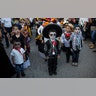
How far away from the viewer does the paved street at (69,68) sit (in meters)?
3.55

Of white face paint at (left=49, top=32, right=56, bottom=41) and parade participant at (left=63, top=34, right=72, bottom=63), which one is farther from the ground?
white face paint at (left=49, top=32, right=56, bottom=41)

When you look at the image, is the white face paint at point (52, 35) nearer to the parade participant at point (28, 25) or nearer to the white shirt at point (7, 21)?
the parade participant at point (28, 25)

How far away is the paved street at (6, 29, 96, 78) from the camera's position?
3.55 meters

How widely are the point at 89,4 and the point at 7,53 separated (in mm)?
1185

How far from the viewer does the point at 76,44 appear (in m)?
3.61

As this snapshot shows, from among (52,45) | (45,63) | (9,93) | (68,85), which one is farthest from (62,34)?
(9,93)

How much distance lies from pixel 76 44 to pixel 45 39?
41cm

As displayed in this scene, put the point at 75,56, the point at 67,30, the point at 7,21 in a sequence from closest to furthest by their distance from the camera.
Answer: the point at 7,21
the point at 67,30
the point at 75,56

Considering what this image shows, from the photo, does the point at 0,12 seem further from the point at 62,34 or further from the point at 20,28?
the point at 62,34

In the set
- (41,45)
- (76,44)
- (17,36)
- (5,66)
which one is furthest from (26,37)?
(76,44)

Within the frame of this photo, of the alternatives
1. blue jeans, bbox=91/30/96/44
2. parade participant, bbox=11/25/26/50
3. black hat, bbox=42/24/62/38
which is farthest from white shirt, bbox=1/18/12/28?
blue jeans, bbox=91/30/96/44

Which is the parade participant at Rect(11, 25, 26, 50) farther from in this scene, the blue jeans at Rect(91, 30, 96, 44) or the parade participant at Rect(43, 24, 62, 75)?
the blue jeans at Rect(91, 30, 96, 44)

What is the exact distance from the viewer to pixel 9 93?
352 centimetres

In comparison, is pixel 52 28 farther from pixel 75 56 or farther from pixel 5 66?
pixel 5 66
